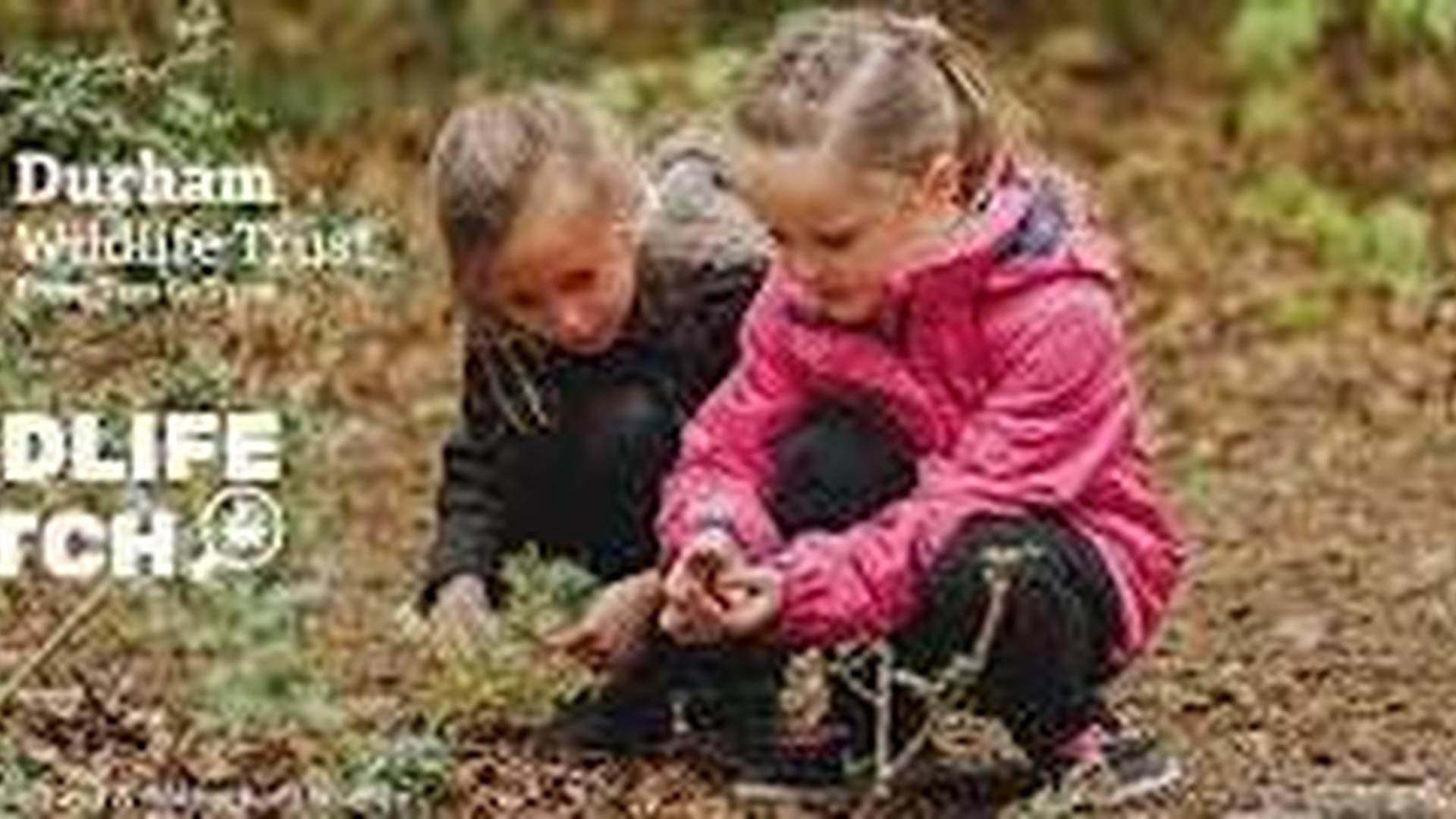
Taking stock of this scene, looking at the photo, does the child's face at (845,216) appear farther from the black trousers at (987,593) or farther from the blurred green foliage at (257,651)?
the blurred green foliage at (257,651)

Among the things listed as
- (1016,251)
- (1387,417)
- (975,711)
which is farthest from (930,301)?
(1387,417)

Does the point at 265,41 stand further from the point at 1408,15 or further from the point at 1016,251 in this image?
the point at 1016,251

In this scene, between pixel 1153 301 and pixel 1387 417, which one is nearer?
pixel 1387 417

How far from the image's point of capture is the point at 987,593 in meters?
4.53

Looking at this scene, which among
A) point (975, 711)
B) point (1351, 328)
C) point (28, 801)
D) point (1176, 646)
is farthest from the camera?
point (1351, 328)

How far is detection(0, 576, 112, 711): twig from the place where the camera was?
15.0 ft

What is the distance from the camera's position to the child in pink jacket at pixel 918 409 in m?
4.56

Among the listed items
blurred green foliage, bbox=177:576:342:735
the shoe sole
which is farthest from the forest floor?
blurred green foliage, bbox=177:576:342:735

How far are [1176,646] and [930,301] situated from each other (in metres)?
1.57

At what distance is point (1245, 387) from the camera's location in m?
8.48

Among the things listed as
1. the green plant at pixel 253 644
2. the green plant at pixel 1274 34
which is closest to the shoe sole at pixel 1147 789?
the green plant at pixel 253 644

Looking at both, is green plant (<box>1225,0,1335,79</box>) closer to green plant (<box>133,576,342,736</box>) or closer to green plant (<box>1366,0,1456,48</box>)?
green plant (<box>1366,0,1456,48</box>)

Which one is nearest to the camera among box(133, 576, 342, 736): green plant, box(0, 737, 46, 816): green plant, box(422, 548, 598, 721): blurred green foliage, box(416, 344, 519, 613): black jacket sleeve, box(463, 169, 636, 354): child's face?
box(133, 576, 342, 736): green plant

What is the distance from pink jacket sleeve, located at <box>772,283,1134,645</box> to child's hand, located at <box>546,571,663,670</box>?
7.8 inches
